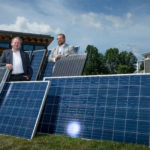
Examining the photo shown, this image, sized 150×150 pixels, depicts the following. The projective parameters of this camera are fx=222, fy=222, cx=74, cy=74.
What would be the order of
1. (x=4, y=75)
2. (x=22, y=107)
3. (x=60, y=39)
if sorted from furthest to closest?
(x=60, y=39) < (x=4, y=75) < (x=22, y=107)

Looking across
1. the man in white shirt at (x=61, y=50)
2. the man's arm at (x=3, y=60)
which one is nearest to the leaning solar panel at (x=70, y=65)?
the man in white shirt at (x=61, y=50)

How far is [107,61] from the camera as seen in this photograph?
82000 mm

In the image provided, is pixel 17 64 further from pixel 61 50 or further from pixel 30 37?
pixel 30 37

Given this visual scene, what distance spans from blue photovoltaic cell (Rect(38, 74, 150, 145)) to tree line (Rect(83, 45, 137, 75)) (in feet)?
228

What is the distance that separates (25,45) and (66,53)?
91.5 feet

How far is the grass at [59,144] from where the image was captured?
15.9ft

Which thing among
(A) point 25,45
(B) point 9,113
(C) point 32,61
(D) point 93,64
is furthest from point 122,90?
(D) point 93,64

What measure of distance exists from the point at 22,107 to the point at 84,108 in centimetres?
192

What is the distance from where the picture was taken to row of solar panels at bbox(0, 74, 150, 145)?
557cm

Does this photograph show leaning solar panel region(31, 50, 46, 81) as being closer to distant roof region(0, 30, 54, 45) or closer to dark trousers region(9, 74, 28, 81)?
dark trousers region(9, 74, 28, 81)

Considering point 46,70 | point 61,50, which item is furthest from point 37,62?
point 61,50

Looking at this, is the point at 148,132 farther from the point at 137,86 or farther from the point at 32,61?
→ the point at 32,61

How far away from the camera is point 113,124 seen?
18.7 ft

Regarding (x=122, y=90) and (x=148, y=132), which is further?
(x=122, y=90)
